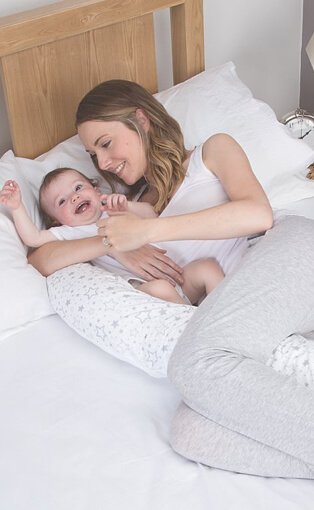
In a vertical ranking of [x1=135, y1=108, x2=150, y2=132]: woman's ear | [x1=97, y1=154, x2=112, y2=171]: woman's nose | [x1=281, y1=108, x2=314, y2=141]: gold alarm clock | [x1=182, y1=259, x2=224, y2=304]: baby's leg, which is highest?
[x1=135, y1=108, x2=150, y2=132]: woman's ear

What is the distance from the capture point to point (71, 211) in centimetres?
172

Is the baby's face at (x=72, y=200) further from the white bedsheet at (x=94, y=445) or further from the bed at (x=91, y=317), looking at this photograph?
the white bedsheet at (x=94, y=445)

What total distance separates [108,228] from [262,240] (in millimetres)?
296

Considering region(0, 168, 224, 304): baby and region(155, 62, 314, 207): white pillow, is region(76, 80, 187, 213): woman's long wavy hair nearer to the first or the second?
region(0, 168, 224, 304): baby

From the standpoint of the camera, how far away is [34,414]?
51.6 inches

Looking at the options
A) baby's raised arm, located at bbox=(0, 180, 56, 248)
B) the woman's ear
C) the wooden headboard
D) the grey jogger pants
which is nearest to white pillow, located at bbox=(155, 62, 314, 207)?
the wooden headboard

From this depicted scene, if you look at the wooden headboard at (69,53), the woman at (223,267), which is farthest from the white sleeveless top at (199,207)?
the wooden headboard at (69,53)

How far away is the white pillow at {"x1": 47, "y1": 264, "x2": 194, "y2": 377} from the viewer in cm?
135

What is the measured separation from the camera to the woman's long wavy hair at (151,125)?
67.1 inches

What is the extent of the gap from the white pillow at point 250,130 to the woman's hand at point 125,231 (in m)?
0.53

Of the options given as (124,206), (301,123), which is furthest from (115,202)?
(301,123)

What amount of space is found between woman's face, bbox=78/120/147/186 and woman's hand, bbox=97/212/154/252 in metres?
0.19

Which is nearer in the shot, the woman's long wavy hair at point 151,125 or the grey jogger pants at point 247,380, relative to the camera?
the grey jogger pants at point 247,380

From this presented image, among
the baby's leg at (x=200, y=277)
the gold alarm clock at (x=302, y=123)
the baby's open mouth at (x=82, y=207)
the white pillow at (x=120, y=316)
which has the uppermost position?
the baby's open mouth at (x=82, y=207)
